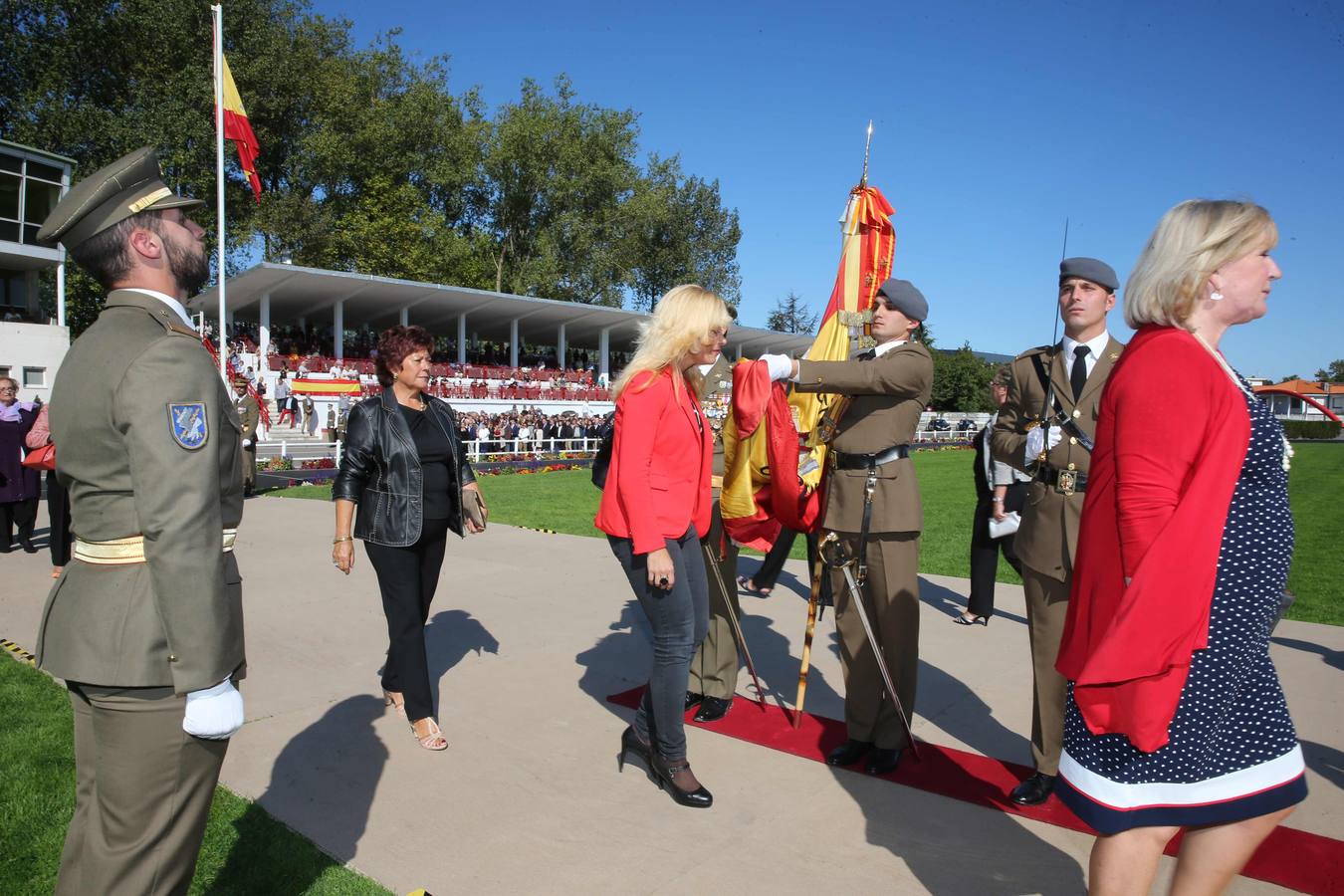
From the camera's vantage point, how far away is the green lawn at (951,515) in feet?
30.0

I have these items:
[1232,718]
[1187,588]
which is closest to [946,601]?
[1232,718]

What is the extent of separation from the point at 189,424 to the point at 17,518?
9931 millimetres

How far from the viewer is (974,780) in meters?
3.88

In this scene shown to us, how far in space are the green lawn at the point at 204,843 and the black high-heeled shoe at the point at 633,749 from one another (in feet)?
4.22

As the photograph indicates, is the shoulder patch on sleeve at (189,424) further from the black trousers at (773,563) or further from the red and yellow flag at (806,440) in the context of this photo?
the black trousers at (773,563)

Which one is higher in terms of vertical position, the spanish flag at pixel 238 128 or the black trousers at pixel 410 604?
the spanish flag at pixel 238 128

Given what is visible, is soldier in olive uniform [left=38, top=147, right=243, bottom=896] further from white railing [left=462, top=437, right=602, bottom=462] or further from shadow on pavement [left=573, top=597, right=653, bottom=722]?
white railing [left=462, top=437, right=602, bottom=462]

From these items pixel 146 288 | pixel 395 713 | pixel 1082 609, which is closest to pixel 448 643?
pixel 395 713

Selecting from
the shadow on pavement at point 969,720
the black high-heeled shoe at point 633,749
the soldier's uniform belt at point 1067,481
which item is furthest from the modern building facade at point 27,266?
the soldier's uniform belt at point 1067,481

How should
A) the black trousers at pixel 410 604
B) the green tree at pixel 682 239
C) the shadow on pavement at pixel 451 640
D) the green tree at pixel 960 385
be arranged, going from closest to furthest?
the black trousers at pixel 410 604, the shadow on pavement at pixel 451 640, the green tree at pixel 682 239, the green tree at pixel 960 385

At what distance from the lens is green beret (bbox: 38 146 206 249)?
2023 millimetres

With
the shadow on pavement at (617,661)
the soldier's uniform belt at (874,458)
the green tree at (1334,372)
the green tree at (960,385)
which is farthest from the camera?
the green tree at (1334,372)

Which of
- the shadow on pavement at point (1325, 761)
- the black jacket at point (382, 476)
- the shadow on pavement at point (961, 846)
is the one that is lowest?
the shadow on pavement at point (961, 846)

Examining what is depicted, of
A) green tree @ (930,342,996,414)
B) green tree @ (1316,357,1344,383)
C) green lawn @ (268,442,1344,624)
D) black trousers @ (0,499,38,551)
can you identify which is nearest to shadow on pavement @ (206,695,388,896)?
green lawn @ (268,442,1344,624)
